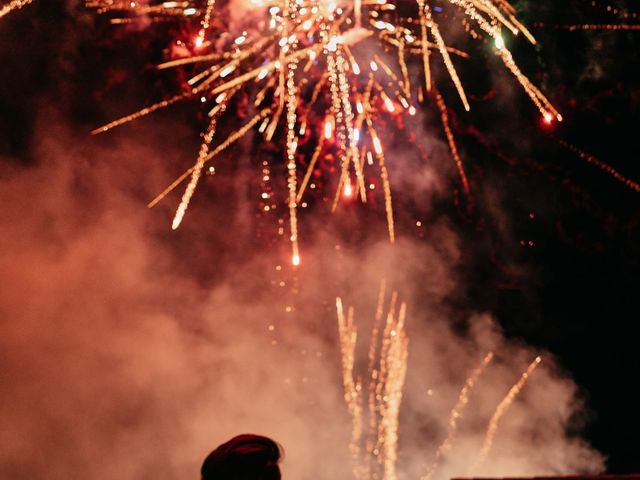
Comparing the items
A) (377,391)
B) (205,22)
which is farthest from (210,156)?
(377,391)

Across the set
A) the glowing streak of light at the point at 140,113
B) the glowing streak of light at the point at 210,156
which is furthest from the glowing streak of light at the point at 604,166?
the glowing streak of light at the point at 140,113

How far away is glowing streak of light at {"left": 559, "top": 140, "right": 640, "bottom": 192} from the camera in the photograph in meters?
5.45

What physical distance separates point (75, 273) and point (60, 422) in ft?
4.27

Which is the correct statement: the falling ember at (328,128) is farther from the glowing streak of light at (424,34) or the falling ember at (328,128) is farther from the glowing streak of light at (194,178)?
the glowing streak of light at (194,178)

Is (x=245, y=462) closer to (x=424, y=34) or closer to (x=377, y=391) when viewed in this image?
(x=424, y=34)

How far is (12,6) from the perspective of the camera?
4.08 m

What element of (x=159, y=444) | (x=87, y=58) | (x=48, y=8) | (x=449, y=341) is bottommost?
(x=449, y=341)

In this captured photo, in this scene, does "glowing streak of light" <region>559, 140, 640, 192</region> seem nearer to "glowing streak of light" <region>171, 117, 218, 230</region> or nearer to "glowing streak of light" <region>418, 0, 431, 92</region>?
"glowing streak of light" <region>418, 0, 431, 92</region>

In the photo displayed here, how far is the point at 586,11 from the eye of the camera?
4461 mm

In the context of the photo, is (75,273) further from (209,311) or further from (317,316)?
(317,316)

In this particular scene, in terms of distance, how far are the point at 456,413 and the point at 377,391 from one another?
4.08 feet

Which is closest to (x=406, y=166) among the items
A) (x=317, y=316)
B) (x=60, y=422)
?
(x=317, y=316)

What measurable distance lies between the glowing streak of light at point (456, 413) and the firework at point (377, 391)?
505 mm

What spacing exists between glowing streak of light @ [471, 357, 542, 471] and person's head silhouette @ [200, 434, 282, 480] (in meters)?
5.82
